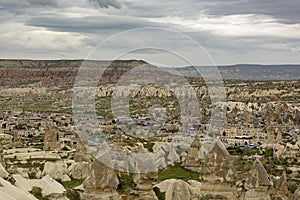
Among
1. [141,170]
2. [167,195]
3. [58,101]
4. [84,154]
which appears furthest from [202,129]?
[58,101]

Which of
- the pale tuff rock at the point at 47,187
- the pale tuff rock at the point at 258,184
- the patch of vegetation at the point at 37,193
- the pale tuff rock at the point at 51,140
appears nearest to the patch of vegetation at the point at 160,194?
the pale tuff rock at the point at 47,187

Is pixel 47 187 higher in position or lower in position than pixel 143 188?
lower

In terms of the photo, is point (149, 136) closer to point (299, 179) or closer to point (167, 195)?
point (299, 179)

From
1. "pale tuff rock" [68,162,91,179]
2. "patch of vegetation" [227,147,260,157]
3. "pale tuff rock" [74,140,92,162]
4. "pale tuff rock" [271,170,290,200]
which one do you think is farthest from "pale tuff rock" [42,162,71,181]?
"patch of vegetation" [227,147,260,157]

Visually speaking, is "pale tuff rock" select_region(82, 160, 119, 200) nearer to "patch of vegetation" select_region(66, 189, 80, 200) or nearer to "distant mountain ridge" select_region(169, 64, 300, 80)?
"patch of vegetation" select_region(66, 189, 80, 200)

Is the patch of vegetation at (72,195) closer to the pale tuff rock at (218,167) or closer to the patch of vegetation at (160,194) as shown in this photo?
the patch of vegetation at (160,194)

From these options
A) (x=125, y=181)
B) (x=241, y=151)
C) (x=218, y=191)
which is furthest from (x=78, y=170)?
(x=241, y=151)

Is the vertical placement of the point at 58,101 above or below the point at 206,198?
below

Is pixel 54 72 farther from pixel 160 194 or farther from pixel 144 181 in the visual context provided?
pixel 144 181

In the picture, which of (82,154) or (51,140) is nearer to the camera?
(82,154)
